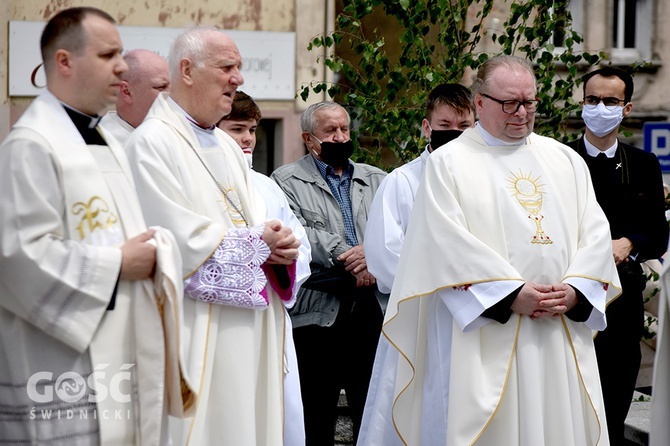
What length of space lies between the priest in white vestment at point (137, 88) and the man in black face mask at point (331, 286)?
4.44 ft

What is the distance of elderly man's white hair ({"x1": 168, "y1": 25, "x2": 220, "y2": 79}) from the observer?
514 cm

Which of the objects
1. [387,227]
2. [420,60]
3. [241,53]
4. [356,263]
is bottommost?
[356,263]

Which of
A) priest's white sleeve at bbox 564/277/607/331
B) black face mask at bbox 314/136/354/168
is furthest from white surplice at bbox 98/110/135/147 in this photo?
priest's white sleeve at bbox 564/277/607/331

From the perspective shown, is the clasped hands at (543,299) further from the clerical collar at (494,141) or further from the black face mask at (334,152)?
the black face mask at (334,152)

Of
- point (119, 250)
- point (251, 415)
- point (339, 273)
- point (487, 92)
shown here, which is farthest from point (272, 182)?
point (119, 250)

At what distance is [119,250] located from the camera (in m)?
4.02

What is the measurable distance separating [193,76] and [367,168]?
2295 mm

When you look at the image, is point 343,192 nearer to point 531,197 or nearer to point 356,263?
point 356,263

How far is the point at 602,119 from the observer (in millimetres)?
7125

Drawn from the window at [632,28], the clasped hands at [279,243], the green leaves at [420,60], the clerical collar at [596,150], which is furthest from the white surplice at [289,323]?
the window at [632,28]

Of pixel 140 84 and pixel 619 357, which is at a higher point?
pixel 140 84

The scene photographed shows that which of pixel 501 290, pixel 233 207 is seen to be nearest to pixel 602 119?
pixel 501 290

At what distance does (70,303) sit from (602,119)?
418 cm

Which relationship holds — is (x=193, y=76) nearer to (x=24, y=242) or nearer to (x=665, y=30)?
(x=24, y=242)
